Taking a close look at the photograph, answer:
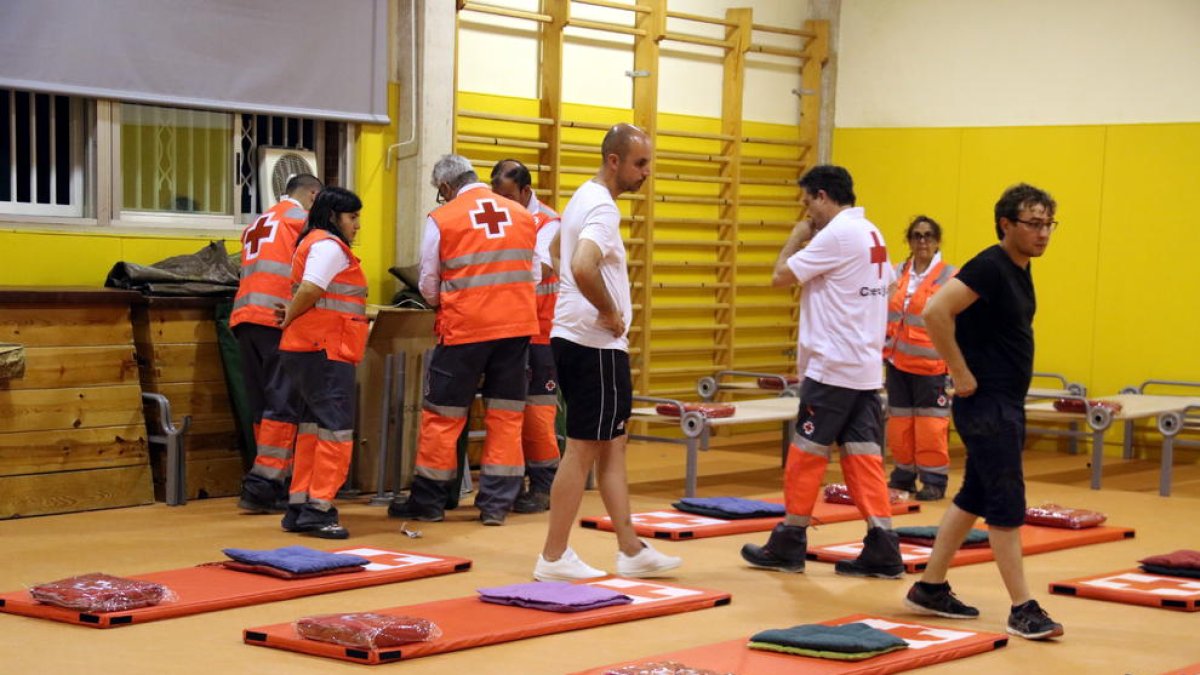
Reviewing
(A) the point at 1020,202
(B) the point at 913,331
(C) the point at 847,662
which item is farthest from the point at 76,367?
(A) the point at 1020,202

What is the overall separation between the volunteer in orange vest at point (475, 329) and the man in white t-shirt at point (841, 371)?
136 centimetres

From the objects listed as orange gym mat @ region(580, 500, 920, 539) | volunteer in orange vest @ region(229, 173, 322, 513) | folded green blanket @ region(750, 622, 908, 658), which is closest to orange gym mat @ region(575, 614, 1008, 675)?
folded green blanket @ region(750, 622, 908, 658)

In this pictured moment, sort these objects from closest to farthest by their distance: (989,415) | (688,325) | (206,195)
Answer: (989,415), (206,195), (688,325)

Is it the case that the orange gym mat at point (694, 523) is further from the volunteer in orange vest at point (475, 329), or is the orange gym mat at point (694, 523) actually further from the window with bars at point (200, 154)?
the window with bars at point (200, 154)

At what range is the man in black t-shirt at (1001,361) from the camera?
4887 mm

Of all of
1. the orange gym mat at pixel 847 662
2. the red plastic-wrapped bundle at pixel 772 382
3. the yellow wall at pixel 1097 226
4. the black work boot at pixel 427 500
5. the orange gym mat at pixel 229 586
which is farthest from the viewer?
the yellow wall at pixel 1097 226

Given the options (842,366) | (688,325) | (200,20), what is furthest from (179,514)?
(688,325)

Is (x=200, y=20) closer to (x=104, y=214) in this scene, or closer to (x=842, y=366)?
(x=104, y=214)

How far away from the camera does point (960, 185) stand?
11227 mm

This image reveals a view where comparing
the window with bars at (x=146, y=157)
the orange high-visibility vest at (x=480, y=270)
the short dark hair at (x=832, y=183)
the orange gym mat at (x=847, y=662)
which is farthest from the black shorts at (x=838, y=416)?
the window with bars at (x=146, y=157)

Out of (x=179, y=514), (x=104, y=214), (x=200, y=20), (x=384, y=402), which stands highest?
(x=200, y=20)

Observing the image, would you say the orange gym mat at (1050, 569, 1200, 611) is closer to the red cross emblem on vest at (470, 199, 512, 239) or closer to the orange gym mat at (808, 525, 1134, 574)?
the orange gym mat at (808, 525, 1134, 574)

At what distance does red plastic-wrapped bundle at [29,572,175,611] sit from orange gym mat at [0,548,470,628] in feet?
0.09

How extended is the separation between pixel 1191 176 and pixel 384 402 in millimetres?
5610
